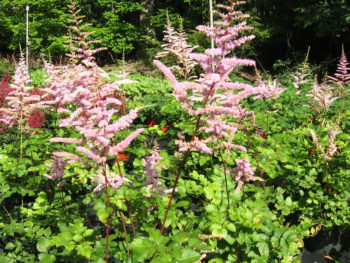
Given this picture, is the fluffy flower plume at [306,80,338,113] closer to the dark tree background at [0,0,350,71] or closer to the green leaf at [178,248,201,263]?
the green leaf at [178,248,201,263]

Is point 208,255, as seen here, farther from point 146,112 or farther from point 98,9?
point 98,9

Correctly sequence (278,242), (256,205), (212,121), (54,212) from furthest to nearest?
(54,212) < (256,205) < (278,242) < (212,121)

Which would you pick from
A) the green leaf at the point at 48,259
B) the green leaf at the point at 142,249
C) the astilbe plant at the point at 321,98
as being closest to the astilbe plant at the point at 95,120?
the green leaf at the point at 142,249

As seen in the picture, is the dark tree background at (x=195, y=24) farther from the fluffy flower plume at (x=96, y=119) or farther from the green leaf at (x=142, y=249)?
the green leaf at (x=142, y=249)

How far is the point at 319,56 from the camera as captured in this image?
1366 cm

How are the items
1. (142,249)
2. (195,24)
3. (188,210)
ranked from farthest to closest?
(195,24), (188,210), (142,249)

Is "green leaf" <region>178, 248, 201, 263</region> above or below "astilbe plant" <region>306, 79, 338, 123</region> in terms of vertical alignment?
below

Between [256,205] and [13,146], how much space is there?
231 cm

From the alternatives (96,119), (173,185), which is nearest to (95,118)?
(96,119)

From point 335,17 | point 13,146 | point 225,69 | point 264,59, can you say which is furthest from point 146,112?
point 264,59

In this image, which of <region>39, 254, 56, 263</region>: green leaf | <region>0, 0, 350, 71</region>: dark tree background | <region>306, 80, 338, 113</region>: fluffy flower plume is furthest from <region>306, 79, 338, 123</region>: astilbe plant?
<region>0, 0, 350, 71</region>: dark tree background

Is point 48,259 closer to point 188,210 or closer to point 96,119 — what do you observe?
point 96,119

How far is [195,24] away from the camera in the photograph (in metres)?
14.7

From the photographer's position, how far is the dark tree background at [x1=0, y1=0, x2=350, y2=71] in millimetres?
11430
